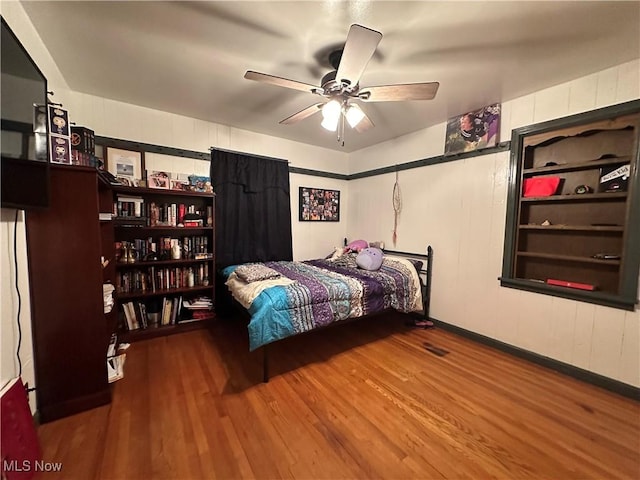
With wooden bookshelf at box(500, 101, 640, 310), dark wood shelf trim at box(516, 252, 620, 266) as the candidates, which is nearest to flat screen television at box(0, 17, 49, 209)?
wooden bookshelf at box(500, 101, 640, 310)

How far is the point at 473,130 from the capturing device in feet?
Result: 9.05

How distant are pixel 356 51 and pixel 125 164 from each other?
2.66 meters

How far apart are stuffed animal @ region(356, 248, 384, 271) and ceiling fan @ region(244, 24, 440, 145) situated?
1.49m

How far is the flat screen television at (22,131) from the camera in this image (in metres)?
1.10

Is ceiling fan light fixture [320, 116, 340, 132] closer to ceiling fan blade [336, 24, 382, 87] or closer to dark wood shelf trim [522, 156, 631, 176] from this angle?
ceiling fan blade [336, 24, 382, 87]

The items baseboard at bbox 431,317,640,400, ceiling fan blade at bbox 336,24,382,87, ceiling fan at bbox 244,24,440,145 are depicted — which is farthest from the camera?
baseboard at bbox 431,317,640,400

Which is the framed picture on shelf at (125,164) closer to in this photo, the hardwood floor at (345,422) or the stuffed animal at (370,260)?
the hardwood floor at (345,422)

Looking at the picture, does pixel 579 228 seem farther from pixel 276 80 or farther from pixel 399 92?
pixel 276 80

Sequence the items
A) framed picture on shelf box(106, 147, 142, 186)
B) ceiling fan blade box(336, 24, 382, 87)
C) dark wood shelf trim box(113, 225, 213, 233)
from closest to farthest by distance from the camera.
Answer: ceiling fan blade box(336, 24, 382, 87) → dark wood shelf trim box(113, 225, 213, 233) → framed picture on shelf box(106, 147, 142, 186)

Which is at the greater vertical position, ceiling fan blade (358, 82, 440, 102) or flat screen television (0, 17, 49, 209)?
ceiling fan blade (358, 82, 440, 102)

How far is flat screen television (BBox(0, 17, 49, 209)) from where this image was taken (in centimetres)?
110

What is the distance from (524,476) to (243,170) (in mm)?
3634

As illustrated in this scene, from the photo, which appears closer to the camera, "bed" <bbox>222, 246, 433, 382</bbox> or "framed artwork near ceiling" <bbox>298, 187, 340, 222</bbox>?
"bed" <bbox>222, 246, 433, 382</bbox>
